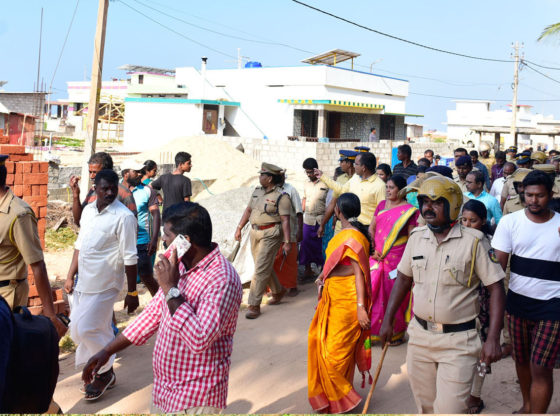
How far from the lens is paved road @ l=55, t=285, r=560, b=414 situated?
491 cm

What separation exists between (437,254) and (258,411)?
2.15 m

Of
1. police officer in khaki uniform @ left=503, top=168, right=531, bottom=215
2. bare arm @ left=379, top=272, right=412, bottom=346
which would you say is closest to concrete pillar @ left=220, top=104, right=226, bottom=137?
police officer in khaki uniform @ left=503, top=168, right=531, bottom=215

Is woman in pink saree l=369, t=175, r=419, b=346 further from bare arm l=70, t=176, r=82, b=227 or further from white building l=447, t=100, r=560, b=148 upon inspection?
white building l=447, t=100, r=560, b=148

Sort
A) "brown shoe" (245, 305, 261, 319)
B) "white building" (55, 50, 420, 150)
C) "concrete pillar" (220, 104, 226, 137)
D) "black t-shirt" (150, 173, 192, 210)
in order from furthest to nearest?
"concrete pillar" (220, 104, 226, 137), "white building" (55, 50, 420, 150), "black t-shirt" (150, 173, 192, 210), "brown shoe" (245, 305, 261, 319)

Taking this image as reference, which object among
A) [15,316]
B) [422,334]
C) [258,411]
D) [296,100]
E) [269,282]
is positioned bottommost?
[258,411]

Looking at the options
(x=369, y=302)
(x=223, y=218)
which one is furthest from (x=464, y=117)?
(x=369, y=302)

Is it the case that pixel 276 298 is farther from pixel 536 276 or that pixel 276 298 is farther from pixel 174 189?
pixel 536 276

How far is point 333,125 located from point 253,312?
88.8 ft

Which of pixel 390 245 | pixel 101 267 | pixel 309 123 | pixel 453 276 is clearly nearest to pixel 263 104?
pixel 309 123

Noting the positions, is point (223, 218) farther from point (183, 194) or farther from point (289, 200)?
point (289, 200)

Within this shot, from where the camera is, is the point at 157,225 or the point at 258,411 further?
the point at 157,225

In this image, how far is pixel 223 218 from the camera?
9414 mm

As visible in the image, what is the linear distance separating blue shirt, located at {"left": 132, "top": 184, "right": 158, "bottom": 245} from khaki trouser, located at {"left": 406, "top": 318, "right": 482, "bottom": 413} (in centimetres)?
421

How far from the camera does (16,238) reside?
405 centimetres
